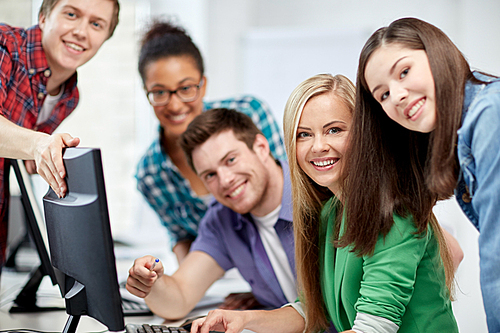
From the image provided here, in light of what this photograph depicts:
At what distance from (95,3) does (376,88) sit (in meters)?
0.87

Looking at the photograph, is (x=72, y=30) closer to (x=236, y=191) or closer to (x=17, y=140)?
(x=17, y=140)

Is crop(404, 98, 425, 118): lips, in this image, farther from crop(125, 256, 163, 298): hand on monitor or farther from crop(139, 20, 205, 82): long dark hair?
crop(139, 20, 205, 82): long dark hair

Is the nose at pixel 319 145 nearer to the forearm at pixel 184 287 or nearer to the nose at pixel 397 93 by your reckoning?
the nose at pixel 397 93

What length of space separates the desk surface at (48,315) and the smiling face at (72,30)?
2.35ft

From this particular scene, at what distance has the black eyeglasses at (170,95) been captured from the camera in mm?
Result: 1704

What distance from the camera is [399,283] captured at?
2.84 feet

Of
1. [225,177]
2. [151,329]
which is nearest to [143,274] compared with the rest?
[151,329]

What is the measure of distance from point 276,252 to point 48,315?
27.1 inches

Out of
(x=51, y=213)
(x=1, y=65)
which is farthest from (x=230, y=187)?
(x=1, y=65)

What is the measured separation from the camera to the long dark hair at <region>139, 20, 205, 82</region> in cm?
173

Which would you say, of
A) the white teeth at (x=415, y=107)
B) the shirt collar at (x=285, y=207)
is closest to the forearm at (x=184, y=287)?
the shirt collar at (x=285, y=207)

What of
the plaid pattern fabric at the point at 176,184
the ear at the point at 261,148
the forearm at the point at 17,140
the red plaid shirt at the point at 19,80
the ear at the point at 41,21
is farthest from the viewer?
the plaid pattern fabric at the point at 176,184

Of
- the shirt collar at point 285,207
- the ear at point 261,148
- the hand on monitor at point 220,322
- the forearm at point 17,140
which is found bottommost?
the hand on monitor at point 220,322

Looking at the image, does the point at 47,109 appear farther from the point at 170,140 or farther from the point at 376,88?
the point at 376,88
